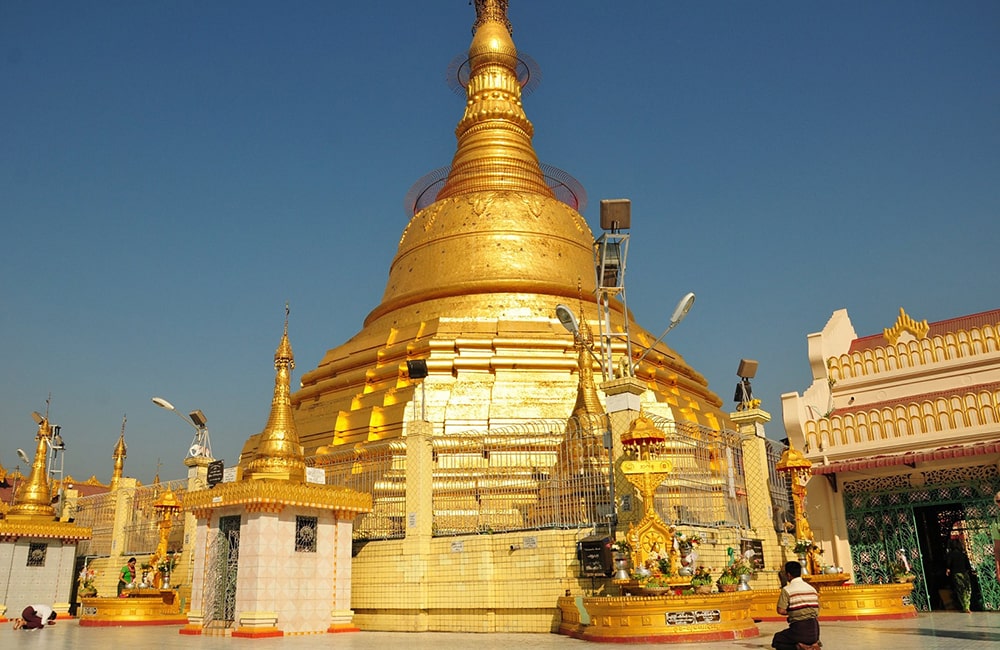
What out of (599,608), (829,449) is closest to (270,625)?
(599,608)

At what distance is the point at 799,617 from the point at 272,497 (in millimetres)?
10053

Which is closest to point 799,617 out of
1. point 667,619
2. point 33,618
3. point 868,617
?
point 667,619

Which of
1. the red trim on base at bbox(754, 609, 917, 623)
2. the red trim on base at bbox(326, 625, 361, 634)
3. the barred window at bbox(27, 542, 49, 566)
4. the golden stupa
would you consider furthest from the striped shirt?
the barred window at bbox(27, 542, 49, 566)

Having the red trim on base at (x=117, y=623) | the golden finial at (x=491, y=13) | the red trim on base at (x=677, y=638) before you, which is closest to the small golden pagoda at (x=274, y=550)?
the red trim on base at (x=117, y=623)

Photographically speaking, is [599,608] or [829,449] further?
[829,449]

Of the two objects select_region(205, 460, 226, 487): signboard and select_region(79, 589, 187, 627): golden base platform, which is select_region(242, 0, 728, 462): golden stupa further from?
select_region(79, 589, 187, 627): golden base platform

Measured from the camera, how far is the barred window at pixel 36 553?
22.5 meters

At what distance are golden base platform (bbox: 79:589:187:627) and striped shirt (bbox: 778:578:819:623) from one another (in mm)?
16138

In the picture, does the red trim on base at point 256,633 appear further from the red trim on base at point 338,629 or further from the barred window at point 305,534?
the barred window at point 305,534

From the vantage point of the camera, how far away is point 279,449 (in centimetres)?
1675

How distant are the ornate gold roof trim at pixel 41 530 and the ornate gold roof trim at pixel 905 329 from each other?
73.6 ft

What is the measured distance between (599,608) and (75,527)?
17.0m

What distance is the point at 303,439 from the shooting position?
1011 inches

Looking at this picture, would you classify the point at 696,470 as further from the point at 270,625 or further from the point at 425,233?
the point at 425,233
